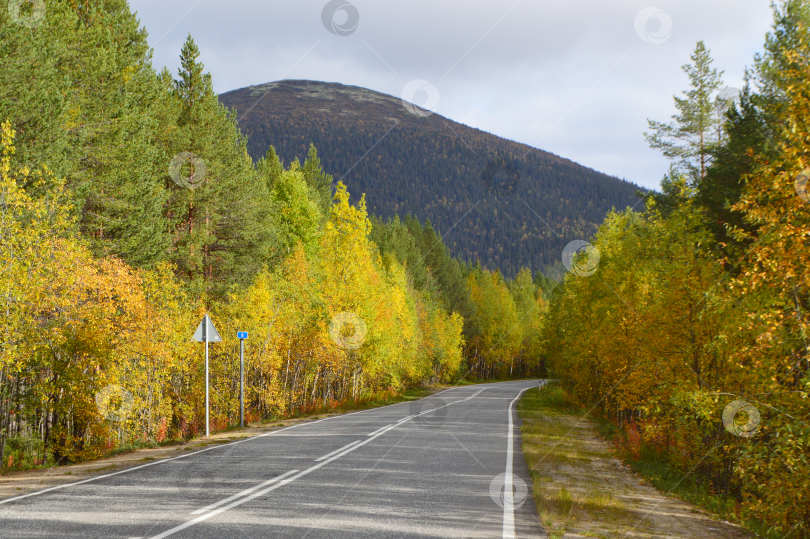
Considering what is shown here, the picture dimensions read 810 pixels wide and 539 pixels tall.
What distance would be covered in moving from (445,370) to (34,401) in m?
65.0

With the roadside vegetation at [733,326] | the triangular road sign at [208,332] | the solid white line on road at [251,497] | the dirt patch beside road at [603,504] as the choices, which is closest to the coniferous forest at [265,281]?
the roadside vegetation at [733,326]

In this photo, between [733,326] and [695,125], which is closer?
[733,326]

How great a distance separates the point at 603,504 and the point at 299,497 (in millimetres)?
4662

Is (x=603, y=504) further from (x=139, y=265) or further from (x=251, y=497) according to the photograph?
(x=139, y=265)

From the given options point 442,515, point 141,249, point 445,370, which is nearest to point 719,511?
point 442,515

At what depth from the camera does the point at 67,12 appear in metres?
19.9

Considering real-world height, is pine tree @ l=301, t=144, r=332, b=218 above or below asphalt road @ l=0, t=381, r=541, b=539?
above

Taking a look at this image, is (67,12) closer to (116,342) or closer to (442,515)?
(116,342)

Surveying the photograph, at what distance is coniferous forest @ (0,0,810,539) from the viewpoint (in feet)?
23.7

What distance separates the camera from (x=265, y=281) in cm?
2805

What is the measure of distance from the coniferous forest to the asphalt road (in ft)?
11.3

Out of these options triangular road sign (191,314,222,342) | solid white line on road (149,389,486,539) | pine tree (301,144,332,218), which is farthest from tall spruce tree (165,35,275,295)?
pine tree (301,144,332,218)

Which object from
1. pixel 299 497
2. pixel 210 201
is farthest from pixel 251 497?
pixel 210 201

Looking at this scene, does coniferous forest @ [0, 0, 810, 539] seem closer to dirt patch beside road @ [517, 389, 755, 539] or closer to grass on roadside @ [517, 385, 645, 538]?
dirt patch beside road @ [517, 389, 755, 539]
